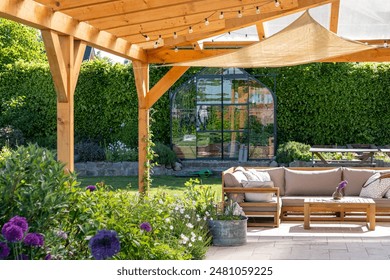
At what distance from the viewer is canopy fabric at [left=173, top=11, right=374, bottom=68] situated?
8.97 metres

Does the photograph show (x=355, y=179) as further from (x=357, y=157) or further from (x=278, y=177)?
(x=357, y=157)

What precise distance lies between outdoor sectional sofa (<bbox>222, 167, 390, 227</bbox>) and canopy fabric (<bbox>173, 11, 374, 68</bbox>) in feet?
5.04

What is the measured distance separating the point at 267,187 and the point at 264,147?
816 cm

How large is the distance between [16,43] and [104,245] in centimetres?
2204

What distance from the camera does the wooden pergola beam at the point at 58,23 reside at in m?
6.68

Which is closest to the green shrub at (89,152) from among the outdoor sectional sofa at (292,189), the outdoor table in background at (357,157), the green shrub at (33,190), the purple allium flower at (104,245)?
the outdoor table in background at (357,157)

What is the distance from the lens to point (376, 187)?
35.9ft

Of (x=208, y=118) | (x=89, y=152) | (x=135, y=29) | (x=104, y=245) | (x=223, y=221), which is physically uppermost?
(x=135, y=29)

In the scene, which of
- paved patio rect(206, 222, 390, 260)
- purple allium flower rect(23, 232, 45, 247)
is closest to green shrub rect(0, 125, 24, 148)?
paved patio rect(206, 222, 390, 260)

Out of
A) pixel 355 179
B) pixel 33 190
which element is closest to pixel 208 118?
pixel 355 179

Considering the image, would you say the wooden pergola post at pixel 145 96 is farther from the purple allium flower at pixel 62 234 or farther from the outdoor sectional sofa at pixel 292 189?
the purple allium flower at pixel 62 234

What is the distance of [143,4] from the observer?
28.2ft

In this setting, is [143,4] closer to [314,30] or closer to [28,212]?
[314,30]

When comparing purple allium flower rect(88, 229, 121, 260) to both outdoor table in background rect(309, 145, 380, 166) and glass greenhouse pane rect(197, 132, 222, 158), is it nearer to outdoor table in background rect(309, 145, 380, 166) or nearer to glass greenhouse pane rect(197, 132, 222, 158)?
outdoor table in background rect(309, 145, 380, 166)
